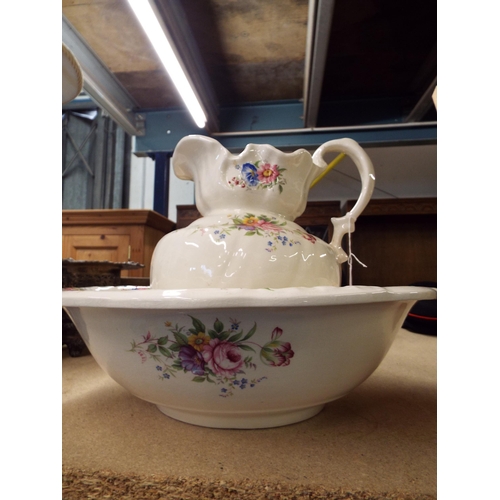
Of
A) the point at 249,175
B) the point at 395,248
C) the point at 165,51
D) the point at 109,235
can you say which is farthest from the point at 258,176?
the point at 395,248

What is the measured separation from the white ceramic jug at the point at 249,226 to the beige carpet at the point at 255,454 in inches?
4.0

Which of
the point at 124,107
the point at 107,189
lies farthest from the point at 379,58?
the point at 107,189

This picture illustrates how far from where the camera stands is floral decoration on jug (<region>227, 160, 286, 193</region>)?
0.31m

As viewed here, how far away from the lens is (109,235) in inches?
58.0

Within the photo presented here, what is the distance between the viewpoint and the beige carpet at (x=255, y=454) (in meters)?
0.19

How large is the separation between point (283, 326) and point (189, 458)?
0.31ft

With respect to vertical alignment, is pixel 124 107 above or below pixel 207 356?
above

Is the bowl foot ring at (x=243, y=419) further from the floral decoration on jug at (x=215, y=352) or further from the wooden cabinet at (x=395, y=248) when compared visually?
the wooden cabinet at (x=395, y=248)

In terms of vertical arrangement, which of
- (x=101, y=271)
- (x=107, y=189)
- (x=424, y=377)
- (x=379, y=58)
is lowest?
(x=424, y=377)

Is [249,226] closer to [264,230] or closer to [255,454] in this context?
[264,230]

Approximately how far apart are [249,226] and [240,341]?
4.0 inches

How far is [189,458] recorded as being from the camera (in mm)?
213

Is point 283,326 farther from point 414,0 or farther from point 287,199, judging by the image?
point 414,0

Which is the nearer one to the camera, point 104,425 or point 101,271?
point 104,425
